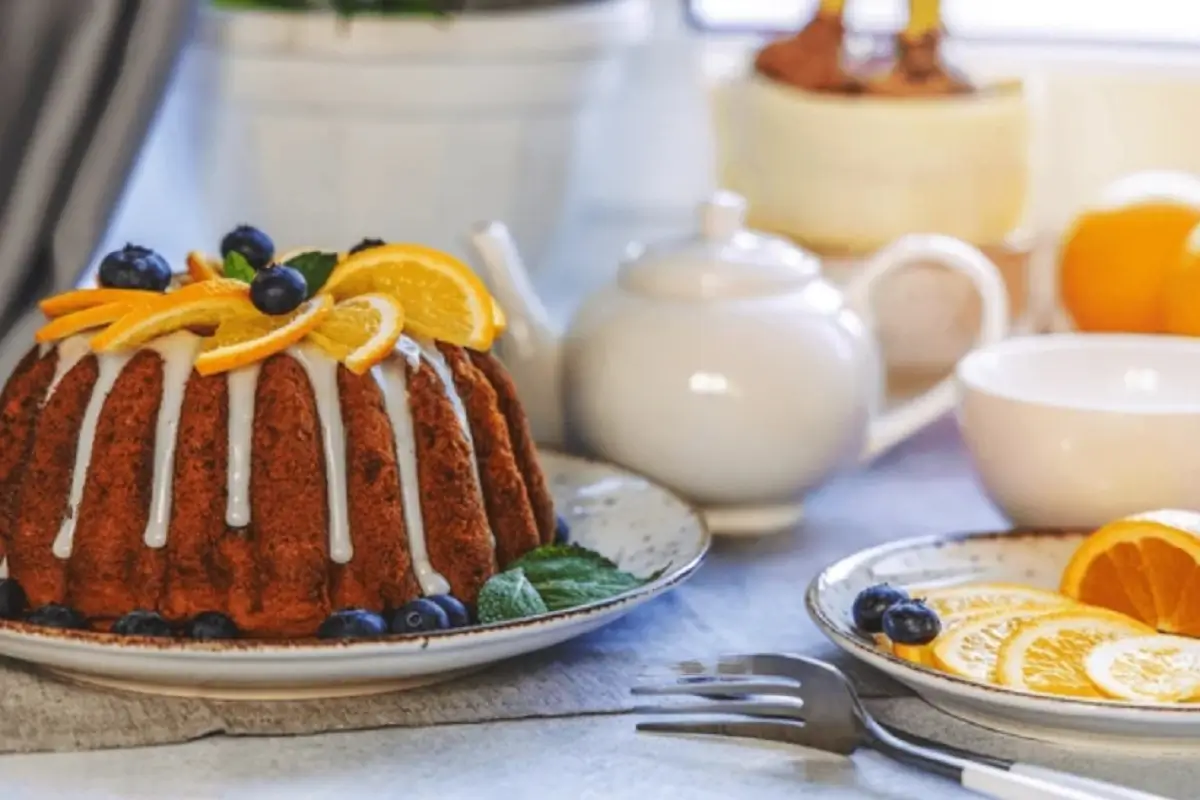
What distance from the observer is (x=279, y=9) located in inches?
59.8

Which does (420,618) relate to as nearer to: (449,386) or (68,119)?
(449,386)

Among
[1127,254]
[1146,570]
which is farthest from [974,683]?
[1127,254]

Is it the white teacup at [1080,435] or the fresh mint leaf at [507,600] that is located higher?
the white teacup at [1080,435]

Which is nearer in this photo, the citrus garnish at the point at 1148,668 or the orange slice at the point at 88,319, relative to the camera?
the citrus garnish at the point at 1148,668

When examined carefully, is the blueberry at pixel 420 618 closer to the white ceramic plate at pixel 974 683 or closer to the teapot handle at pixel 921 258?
the white ceramic plate at pixel 974 683

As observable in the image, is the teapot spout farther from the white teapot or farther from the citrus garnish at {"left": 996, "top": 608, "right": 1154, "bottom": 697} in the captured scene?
the citrus garnish at {"left": 996, "top": 608, "right": 1154, "bottom": 697}

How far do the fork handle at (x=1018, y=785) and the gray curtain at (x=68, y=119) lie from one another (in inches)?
29.9

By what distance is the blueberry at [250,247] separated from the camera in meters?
1.17

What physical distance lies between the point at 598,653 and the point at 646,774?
0.17m

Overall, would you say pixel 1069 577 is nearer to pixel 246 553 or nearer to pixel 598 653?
pixel 598 653

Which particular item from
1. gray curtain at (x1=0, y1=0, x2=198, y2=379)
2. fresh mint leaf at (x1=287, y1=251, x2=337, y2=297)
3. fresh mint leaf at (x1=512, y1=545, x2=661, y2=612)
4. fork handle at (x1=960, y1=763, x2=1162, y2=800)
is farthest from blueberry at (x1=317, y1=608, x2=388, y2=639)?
gray curtain at (x1=0, y1=0, x2=198, y2=379)

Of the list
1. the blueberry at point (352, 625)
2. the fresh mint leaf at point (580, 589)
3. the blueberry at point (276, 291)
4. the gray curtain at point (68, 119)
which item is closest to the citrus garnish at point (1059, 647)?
the fresh mint leaf at point (580, 589)

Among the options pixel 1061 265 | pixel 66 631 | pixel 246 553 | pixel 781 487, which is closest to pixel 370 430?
pixel 246 553

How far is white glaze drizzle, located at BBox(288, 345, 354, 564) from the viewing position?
3.45 ft
